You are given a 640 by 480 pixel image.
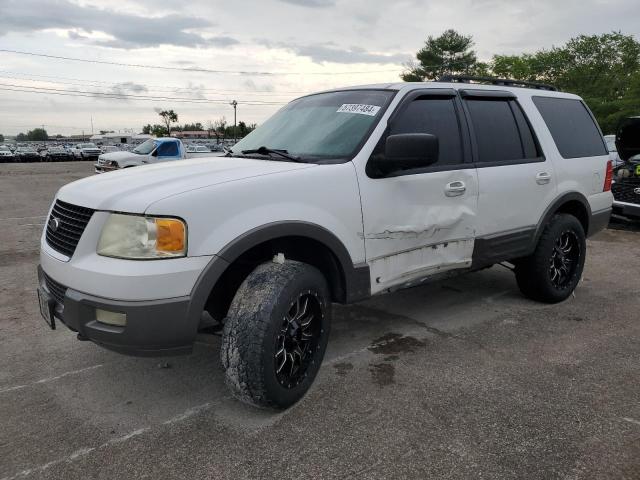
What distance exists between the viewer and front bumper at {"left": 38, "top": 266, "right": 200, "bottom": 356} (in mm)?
2488

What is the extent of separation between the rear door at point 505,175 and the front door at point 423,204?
0.15m

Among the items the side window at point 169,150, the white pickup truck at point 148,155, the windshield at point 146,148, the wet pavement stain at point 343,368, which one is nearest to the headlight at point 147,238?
the wet pavement stain at point 343,368

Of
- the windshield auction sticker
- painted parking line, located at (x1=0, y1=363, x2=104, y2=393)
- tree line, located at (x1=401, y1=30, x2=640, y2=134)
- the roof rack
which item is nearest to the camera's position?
painted parking line, located at (x1=0, y1=363, x2=104, y2=393)

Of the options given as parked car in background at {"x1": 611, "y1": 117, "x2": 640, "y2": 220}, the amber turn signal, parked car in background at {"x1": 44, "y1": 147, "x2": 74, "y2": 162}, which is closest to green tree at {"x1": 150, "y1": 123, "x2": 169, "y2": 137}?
parked car in background at {"x1": 44, "y1": 147, "x2": 74, "y2": 162}

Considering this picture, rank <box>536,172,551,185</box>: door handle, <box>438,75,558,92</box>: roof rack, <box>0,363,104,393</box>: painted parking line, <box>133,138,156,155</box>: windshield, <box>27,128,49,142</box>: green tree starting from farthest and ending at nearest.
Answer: <box>27,128,49,142</box>: green tree
<box>133,138,156,155</box>: windshield
<box>536,172,551,185</box>: door handle
<box>438,75,558,92</box>: roof rack
<box>0,363,104,393</box>: painted parking line

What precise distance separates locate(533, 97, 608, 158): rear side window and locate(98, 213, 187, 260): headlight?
3.57m

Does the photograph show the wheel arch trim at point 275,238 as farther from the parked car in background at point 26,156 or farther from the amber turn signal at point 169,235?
the parked car in background at point 26,156

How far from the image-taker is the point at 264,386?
2723 millimetres

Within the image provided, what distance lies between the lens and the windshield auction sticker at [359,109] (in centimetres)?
353

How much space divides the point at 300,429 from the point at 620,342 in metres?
2.66

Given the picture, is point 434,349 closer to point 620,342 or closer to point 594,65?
point 620,342

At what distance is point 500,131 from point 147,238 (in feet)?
9.92

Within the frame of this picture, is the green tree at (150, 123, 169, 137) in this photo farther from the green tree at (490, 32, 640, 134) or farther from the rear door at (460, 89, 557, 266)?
the rear door at (460, 89, 557, 266)

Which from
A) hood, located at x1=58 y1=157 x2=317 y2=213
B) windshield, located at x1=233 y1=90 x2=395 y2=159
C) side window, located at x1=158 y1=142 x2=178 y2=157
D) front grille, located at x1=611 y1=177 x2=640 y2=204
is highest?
side window, located at x1=158 y1=142 x2=178 y2=157
